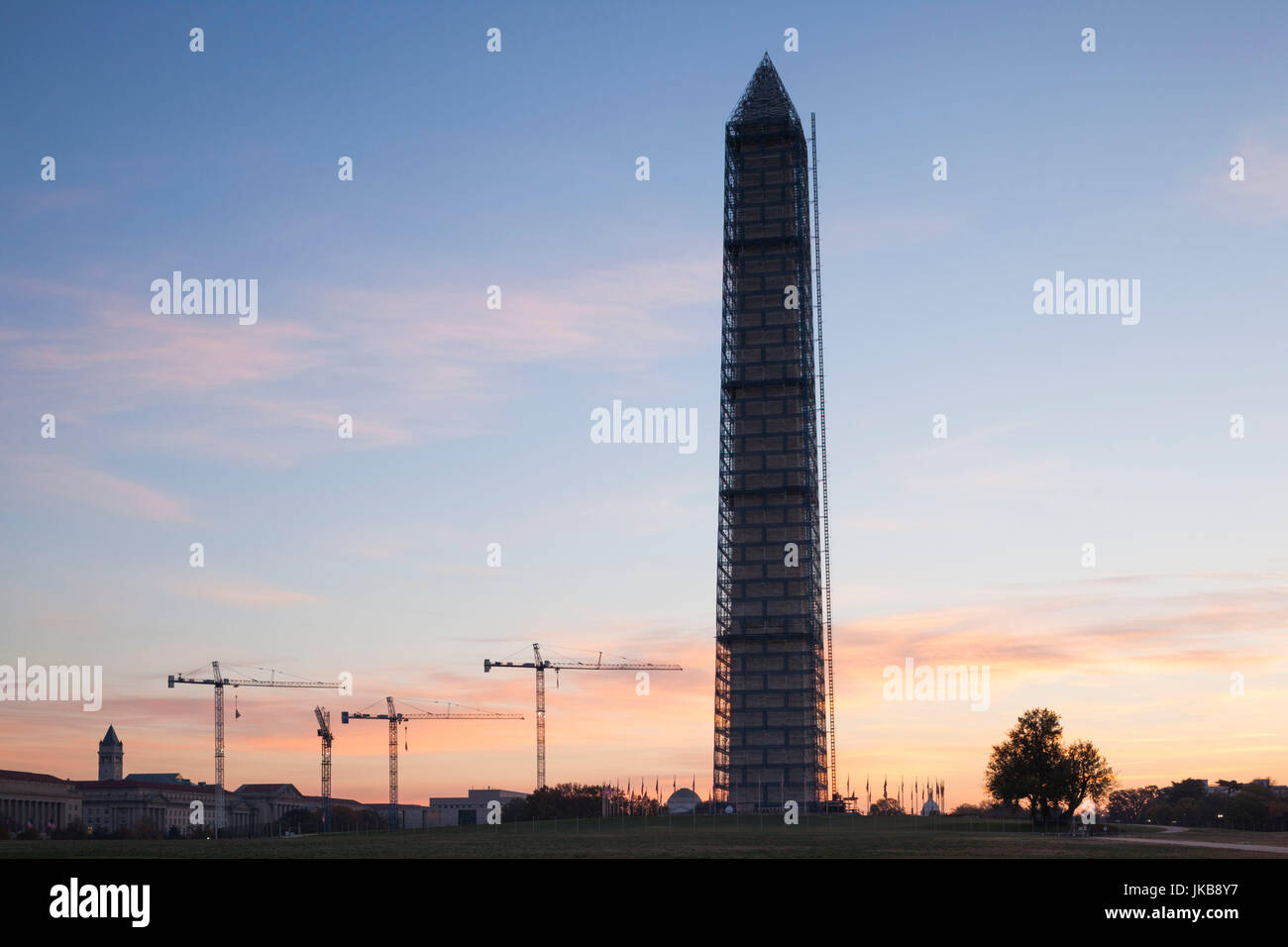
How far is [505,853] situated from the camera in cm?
7256
